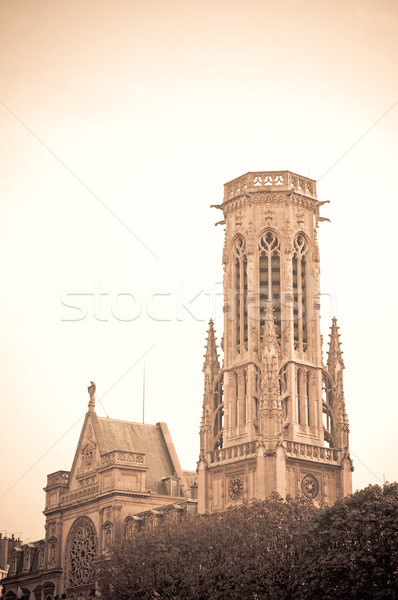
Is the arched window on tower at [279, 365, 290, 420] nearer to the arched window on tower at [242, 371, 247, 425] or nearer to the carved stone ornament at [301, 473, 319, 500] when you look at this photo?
the arched window on tower at [242, 371, 247, 425]

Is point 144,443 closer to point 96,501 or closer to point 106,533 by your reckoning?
point 96,501

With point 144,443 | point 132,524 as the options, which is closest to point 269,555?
point 132,524

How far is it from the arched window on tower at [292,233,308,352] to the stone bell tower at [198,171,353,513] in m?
0.09

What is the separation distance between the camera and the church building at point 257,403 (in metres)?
89.3

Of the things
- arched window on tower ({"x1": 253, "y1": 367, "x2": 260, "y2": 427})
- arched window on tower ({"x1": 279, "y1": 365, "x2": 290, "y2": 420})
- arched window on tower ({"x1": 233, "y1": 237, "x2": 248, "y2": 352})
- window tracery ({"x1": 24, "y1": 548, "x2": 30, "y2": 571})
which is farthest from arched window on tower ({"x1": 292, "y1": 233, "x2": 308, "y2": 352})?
window tracery ({"x1": 24, "y1": 548, "x2": 30, "y2": 571})

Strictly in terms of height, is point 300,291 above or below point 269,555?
above

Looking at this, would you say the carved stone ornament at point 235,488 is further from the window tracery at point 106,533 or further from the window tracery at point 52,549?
the window tracery at point 52,549

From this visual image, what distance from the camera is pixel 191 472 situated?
401 feet

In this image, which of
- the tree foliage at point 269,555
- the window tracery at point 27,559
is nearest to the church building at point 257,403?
the window tracery at point 27,559

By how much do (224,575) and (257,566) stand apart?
317 centimetres

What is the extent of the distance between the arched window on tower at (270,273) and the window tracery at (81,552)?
28.1 meters

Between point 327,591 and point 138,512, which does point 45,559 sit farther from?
point 327,591

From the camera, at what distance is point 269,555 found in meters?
67.1

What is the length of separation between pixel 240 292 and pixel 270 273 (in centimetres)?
344
